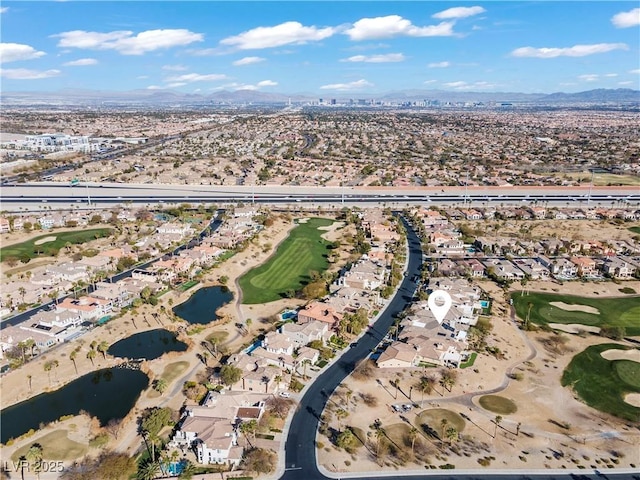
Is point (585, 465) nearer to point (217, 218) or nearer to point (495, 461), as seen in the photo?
point (495, 461)

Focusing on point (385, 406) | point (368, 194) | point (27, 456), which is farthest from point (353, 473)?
point (368, 194)

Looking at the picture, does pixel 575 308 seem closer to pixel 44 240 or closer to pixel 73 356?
pixel 73 356

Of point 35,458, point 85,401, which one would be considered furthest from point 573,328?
point 35,458

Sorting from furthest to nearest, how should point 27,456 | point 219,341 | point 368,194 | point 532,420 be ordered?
1. point 368,194
2. point 219,341
3. point 532,420
4. point 27,456

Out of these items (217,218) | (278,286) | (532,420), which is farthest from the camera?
(217,218)

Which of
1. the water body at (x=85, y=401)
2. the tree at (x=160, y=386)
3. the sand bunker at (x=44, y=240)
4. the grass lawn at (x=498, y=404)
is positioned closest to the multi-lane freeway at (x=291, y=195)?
the sand bunker at (x=44, y=240)

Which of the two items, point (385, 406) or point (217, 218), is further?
point (217, 218)

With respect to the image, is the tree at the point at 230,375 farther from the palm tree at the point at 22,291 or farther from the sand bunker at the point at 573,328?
the sand bunker at the point at 573,328

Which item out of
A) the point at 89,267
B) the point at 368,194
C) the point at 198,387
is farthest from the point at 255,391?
the point at 368,194
